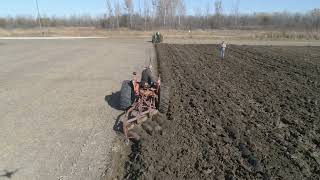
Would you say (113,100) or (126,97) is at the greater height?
(126,97)

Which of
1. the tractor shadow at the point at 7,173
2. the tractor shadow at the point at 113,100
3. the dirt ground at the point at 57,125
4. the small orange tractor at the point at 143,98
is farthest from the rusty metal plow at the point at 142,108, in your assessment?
the tractor shadow at the point at 7,173

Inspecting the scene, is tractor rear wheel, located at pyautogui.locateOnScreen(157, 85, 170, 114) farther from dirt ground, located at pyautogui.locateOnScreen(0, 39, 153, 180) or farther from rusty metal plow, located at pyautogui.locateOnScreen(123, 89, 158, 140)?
dirt ground, located at pyautogui.locateOnScreen(0, 39, 153, 180)

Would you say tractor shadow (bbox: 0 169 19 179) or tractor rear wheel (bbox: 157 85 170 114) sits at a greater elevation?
tractor rear wheel (bbox: 157 85 170 114)

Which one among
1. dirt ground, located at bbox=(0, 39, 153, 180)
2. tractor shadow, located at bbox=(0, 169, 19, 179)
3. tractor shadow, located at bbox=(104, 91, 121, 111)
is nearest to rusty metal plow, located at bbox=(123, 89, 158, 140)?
dirt ground, located at bbox=(0, 39, 153, 180)

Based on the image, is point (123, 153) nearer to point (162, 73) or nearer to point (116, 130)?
point (116, 130)

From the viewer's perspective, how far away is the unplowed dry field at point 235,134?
6.58 metres

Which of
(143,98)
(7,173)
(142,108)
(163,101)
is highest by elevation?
(143,98)

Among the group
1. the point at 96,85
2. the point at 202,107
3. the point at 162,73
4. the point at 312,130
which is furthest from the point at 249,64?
the point at 312,130

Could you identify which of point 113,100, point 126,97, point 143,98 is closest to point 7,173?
point 126,97

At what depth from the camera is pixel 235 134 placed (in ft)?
27.8

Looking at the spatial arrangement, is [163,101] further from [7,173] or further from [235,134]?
[7,173]

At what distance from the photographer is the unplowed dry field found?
658 centimetres

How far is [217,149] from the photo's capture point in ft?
24.7

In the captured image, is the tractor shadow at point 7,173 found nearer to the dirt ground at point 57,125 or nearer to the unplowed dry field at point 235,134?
the dirt ground at point 57,125
